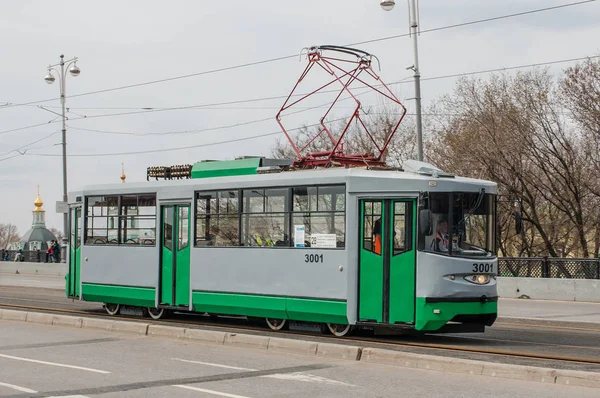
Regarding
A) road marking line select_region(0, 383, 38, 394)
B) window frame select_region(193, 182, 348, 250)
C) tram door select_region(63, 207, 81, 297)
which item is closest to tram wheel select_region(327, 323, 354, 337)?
window frame select_region(193, 182, 348, 250)

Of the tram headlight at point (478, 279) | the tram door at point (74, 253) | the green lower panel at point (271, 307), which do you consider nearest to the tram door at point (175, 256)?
the green lower panel at point (271, 307)

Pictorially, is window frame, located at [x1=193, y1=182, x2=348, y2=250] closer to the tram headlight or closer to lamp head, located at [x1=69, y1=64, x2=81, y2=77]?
the tram headlight

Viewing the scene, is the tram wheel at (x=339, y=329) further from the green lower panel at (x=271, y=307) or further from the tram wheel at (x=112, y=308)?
the tram wheel at (x=112, y=308)

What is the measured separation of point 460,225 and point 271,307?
386 cm

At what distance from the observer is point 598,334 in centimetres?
1723

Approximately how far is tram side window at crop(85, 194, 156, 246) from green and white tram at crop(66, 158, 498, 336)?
41 millimetres

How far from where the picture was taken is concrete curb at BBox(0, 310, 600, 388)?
1048cm

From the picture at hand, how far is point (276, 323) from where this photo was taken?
17531 mm

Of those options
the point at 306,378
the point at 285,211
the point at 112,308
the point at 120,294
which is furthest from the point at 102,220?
the point at 306,378

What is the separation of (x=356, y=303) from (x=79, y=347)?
4.41 metres

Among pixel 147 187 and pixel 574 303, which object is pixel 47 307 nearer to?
pixel 147 187

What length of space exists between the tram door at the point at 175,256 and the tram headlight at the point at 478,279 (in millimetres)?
6129

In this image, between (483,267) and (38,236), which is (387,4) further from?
(38,236)

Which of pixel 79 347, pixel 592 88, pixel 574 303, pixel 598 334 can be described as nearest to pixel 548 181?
pixel 592 88
